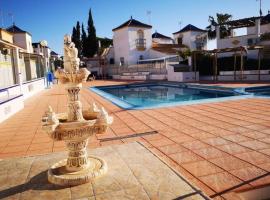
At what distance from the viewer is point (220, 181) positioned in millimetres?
3803

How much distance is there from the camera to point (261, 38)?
27.0 meters

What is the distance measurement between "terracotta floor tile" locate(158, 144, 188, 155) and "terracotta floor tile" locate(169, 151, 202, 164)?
17 centimetres

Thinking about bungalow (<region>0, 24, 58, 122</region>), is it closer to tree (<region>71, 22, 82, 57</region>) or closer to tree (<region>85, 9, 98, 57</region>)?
tree (<region>85, 9, 98, 57</region>)

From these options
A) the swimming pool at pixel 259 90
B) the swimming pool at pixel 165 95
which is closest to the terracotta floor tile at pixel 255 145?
the swimming pool at pixel 165 95

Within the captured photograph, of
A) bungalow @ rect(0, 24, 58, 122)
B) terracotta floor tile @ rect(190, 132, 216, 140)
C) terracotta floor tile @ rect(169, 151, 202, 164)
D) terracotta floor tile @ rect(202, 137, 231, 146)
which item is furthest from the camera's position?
bungalow @ rect(0, 24, 58, 122)

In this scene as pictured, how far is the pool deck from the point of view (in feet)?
13.1

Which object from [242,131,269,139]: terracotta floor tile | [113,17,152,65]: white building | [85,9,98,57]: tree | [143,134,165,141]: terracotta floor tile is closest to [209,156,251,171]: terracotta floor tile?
[242,131,269,139]: terracotta floor tile

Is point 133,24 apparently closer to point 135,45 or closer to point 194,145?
point 135,45

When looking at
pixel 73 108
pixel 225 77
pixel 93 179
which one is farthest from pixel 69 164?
pixel 225 77

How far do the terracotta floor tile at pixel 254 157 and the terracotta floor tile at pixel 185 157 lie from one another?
30.7 inches

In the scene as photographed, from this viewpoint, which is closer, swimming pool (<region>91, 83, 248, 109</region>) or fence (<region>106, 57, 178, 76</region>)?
swimming pool (<region>91, 83, 248, 109</region>)

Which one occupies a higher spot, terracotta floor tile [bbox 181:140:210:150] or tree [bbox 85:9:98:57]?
tree [bbox 85:9:98:57]

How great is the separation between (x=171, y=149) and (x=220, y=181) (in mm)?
1623

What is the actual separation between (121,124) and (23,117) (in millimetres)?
4216
